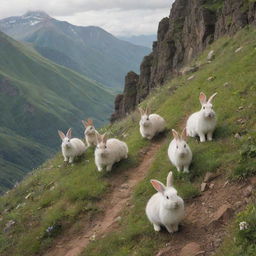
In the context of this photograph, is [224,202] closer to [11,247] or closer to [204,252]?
[204,252]

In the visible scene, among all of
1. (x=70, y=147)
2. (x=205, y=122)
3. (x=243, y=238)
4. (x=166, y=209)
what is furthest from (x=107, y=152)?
(x=243, y=238)

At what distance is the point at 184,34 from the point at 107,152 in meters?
42.4

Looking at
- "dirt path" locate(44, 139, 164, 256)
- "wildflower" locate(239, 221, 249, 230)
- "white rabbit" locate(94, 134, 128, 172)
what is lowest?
"dirt path" locate(44, 139, 164, 256)

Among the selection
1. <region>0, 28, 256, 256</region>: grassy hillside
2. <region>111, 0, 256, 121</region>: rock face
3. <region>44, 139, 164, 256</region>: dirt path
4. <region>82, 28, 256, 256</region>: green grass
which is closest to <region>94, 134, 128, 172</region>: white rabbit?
<region>0, 28, 256, 256</region>: grassy hillside

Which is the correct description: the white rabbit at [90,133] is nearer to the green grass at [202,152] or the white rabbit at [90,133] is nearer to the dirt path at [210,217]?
the green grass at [202,152]

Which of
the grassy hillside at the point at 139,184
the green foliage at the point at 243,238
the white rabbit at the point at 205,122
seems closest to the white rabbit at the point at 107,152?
the grassy hillside at the point at 139,184

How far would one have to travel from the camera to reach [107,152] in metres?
18.0

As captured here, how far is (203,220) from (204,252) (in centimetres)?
165

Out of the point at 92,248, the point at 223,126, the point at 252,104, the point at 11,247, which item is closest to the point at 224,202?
the point at 92,248

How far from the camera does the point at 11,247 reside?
1634cm

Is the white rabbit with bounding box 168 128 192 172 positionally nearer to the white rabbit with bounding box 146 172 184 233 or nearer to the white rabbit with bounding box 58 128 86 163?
the white rabbit with bounding box 146 172 184 233

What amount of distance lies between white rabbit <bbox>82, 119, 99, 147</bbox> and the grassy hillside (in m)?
0.64

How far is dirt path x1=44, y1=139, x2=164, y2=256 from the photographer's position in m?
14.7

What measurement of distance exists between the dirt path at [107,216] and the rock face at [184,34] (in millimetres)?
21207
